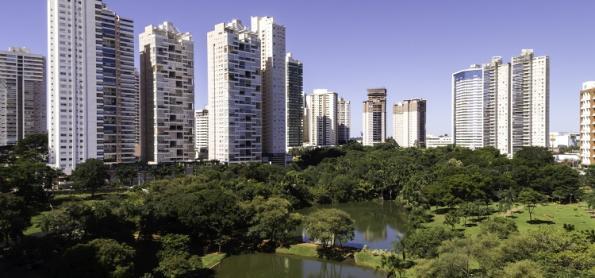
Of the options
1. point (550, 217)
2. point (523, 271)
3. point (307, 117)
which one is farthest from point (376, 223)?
point (307, 117)

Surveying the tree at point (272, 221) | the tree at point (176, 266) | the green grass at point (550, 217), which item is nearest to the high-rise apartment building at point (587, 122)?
the green grass at point (550, 217)

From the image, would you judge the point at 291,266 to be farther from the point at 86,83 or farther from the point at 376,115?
the point at 376,115

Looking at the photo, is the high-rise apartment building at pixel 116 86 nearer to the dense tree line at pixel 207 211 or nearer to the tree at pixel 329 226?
the dense tree line at pixel 207 211

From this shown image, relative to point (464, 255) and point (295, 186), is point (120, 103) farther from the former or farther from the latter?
point (464, 255)

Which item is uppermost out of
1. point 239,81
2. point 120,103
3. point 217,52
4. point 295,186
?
point 217,52

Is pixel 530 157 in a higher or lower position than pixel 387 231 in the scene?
higher

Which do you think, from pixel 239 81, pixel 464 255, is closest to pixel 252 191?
pixel 464 255
